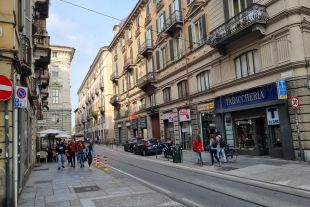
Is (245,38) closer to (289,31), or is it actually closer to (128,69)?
(289,31)

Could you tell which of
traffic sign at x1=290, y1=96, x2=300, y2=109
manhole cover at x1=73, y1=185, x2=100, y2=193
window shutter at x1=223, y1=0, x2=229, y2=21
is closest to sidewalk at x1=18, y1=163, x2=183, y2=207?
manhole cover at x1=73, y1=185, x2=100, y2=193

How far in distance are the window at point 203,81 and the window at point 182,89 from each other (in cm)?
232

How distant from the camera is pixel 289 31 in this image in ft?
54.4

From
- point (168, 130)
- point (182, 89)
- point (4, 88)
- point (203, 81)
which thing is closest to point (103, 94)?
point (168, 130)

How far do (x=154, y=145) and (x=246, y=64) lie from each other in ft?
36.5

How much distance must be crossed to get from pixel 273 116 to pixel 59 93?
44149 mm

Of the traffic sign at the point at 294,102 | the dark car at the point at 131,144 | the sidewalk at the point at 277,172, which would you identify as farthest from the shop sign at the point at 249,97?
the dark car at the point at 131,144

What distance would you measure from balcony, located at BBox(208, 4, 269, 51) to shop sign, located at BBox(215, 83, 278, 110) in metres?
3.42

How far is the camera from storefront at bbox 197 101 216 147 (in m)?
24.1

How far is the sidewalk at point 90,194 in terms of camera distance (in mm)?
8740

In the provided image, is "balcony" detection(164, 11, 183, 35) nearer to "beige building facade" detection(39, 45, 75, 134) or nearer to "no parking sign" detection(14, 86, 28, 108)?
"no parking sign" detection(14, 86, 28, 108)

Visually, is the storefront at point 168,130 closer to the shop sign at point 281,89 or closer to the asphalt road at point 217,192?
the shop sign at point 281,89

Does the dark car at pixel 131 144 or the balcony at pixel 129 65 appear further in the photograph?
the balcony at pixel 129 65

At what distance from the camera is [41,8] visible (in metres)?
22.7
